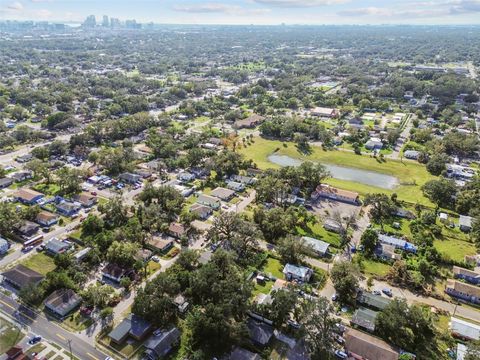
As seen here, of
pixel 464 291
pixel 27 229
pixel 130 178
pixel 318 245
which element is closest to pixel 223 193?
pixel 130 178

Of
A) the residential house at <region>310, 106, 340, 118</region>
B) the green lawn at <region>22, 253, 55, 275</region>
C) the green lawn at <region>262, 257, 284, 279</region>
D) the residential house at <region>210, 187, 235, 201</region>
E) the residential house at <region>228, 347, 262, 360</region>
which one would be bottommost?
the green lawn at <region>22, 253, 55, 275</region>

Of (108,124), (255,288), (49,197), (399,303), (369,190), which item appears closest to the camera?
(399,303)

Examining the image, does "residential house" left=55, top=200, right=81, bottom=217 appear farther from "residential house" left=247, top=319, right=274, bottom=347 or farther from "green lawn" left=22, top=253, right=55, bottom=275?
Result: "residential house" left=247, top=319, right=274, bottom=347

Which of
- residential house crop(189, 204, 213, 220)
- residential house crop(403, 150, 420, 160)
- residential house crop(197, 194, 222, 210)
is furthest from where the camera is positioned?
residential house crop(403, 150, 420, 160)

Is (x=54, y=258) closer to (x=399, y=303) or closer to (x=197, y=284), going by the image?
(x=197, y=284)

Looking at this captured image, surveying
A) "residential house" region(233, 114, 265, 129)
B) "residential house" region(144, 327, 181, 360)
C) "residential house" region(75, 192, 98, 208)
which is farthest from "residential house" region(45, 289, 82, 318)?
"residential house" region(233, 114, 265, 129)

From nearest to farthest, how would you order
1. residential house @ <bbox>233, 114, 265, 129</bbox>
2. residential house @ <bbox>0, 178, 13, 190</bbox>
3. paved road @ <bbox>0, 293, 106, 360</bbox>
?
paved road @ <bbox>0, 293, 106, 360</bbox> < residential house @ <bbox>0, 178, 13, 190</bbox> < residential house @ <bbox>233, 114, 265, 129</bbox>

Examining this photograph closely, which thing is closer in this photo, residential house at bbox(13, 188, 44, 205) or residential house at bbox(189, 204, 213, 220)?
residential house at bbox(189, 204, 213, 220)

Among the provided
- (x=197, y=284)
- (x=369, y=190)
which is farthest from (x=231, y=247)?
(x=369, y=190)

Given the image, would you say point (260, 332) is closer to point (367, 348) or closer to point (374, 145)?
point (367, 348)
